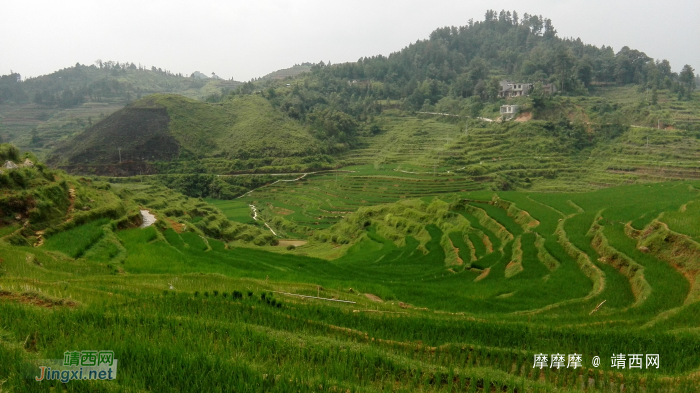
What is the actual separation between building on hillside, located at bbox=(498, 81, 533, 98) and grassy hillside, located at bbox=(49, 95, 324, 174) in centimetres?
3332

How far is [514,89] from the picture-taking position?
6675cm

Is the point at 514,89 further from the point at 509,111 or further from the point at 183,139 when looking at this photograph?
the point at 183,139

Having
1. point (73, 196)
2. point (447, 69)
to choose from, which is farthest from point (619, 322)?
point (447, 69)

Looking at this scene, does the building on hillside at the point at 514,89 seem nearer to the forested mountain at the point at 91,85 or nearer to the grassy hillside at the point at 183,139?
the grassy hillside at the point at 183,139

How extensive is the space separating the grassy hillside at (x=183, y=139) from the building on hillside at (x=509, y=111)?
991 inches

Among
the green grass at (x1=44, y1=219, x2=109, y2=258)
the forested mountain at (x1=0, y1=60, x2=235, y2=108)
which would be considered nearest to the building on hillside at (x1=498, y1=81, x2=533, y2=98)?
the green grass at (x1=44, y1=219, x2=109, y2=258)

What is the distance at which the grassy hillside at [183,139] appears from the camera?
52562 mm

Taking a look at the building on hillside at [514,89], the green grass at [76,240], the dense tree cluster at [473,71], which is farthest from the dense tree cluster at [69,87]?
the green grass at [76,240]

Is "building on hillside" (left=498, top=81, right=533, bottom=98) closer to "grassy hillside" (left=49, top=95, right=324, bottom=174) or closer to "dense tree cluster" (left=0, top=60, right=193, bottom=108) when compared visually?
"grassy hillside" (left=49, top=95, right=324, bottom=174)

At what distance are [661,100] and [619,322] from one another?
61.6 metres

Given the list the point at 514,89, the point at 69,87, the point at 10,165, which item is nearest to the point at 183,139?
the point at 10,165

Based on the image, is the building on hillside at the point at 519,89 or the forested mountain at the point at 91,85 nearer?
the building on hillside at the point at 519,89

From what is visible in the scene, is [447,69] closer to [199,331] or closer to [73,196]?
[73,196]

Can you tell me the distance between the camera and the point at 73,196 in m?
18.8
